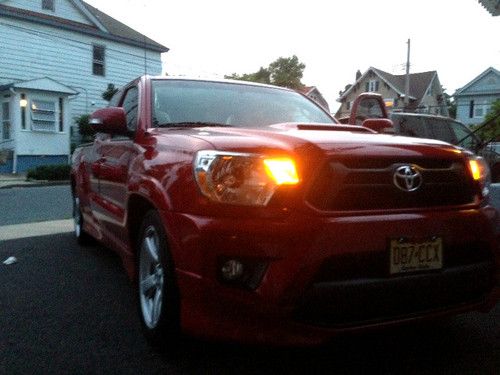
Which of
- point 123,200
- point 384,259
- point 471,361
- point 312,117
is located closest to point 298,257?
point 384,259

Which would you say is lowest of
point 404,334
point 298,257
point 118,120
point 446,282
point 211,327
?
point 404,334

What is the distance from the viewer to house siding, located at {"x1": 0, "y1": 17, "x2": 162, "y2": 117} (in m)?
20.7

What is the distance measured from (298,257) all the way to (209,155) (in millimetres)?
664

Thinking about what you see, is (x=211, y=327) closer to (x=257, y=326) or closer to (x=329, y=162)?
(x=257, y=326)

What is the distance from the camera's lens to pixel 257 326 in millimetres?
2365

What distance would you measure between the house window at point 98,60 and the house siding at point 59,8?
47.7 inches

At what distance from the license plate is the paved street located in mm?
457

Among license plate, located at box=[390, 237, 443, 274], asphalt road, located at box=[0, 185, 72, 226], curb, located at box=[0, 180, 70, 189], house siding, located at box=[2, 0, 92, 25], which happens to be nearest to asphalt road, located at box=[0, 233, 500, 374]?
license plate, located at box=[390, 237, 443, 274]

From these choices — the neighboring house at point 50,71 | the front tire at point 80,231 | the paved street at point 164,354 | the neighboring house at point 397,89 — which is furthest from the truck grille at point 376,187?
the neighboring house at point 397,89

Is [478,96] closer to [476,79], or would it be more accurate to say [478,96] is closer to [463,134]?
[476,79]

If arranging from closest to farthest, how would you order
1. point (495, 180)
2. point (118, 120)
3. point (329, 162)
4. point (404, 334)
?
point (329, 162) → point (404, 334) → point (118, 120) → point (495, 180)

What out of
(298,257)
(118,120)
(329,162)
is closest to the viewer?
(298,257)

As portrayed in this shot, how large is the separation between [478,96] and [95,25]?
33.6 metres

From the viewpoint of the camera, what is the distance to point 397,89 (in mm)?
47281
